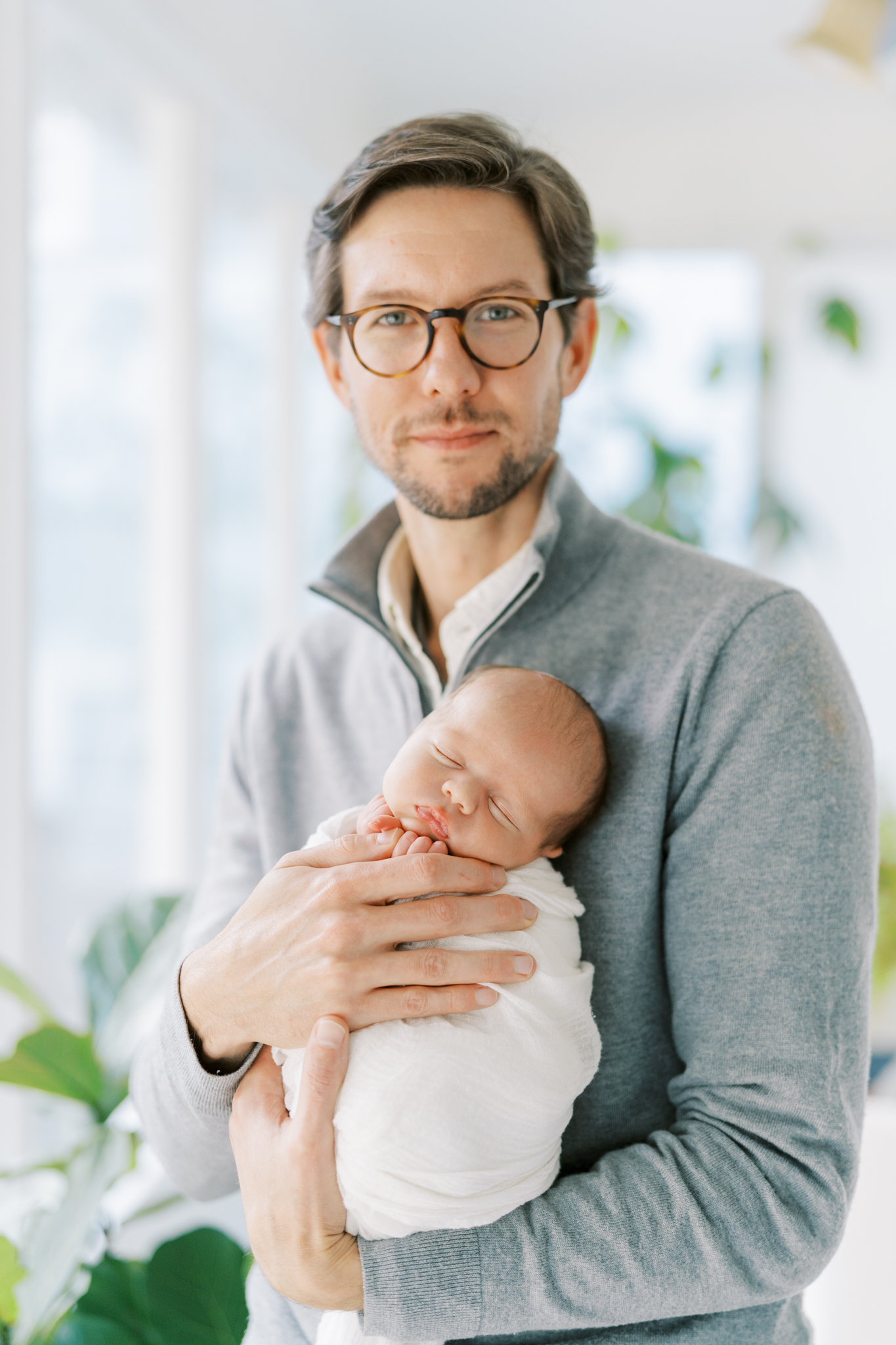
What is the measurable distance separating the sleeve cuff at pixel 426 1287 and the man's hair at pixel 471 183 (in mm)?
899

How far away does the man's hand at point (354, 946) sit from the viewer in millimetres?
844

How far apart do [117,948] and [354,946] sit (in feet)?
2.85

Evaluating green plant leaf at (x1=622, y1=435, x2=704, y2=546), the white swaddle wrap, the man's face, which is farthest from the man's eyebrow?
green plant leaf at (x1=622, y1=435, x2=704, y2=546)

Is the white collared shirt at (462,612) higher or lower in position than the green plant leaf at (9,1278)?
higher

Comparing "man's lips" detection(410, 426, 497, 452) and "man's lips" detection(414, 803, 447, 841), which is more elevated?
"man's lips" detection(410, 426, 497, 452)

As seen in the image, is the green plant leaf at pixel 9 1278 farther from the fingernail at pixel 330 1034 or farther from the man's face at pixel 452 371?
the man's face at pixel 452 371

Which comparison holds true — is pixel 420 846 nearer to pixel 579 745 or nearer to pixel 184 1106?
pixel 579 745

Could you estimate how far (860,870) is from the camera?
86cm

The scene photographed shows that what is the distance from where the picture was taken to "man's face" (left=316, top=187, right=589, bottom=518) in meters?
1.04

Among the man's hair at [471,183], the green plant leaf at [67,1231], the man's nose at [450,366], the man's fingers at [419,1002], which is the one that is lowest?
the green plant leaf at [67,1231]

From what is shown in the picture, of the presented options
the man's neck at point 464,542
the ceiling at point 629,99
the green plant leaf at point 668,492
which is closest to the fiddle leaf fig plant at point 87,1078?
the man's neck at point 464,542

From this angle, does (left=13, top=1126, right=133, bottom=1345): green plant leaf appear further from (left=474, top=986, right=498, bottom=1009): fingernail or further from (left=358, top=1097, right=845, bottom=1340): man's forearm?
(left=474, top=986, right=498, bottom=1009): fingernail

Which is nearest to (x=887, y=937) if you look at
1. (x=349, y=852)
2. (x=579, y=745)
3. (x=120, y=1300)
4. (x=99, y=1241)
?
(x=99, y=1241)

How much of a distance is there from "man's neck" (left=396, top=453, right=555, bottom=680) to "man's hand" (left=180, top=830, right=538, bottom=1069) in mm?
332
